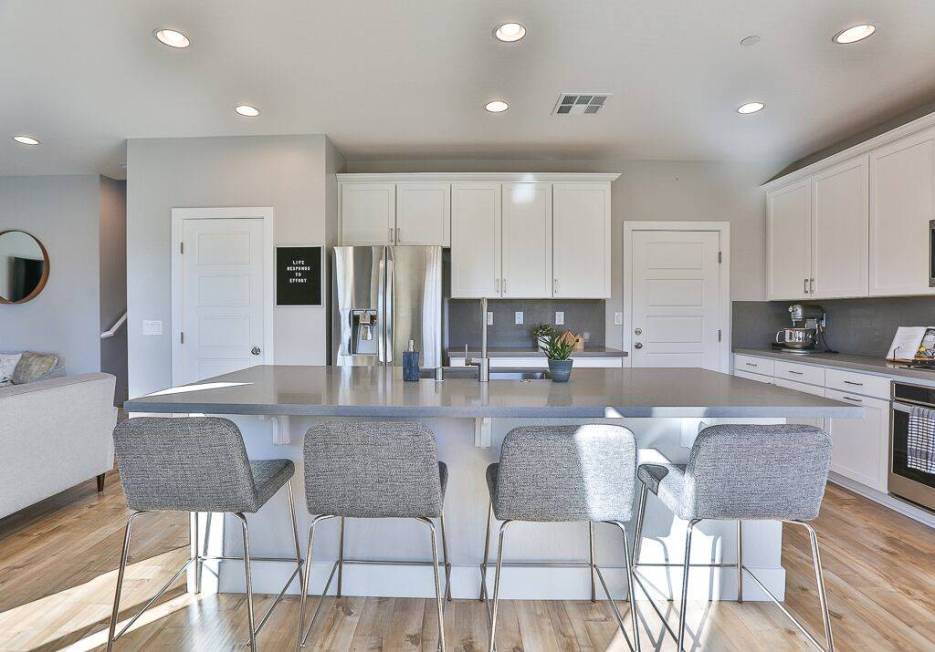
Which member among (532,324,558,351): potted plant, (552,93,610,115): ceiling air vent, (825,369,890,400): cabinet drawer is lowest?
(825,369,890,400): cabinet drawer

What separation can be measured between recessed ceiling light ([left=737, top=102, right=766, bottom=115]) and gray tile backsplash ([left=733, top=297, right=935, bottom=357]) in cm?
171

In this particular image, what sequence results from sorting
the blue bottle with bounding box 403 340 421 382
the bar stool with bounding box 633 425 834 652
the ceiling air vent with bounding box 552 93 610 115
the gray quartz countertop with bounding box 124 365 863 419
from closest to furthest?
the bar stool with bounding box 633 425 834 652 → the gray quartz countertop with bounding box 124 365 863 419 → the blue bottle with bounding box 403 340 421 382 → the ceiling air vent with bounding box 552 93 610 115

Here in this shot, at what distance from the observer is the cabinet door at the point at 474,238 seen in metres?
4.08

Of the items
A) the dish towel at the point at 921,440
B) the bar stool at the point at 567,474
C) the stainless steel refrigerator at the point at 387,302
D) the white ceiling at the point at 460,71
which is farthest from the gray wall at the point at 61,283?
the dish towel at the point at 921,440

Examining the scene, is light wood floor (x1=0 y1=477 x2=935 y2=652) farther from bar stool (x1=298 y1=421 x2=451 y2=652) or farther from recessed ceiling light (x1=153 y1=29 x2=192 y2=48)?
recessed ceiling light (x1=153 y1=29 x2=192 y2=48)

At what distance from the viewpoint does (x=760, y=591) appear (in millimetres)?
1978

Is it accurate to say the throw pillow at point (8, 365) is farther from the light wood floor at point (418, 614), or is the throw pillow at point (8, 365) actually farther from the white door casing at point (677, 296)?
the white door casing at point (677, 296)

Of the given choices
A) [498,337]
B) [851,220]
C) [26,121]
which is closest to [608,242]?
[498,337]

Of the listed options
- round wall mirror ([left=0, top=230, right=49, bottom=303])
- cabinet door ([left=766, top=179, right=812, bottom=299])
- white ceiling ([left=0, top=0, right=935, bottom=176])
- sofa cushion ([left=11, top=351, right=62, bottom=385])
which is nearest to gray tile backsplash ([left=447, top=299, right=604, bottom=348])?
white ceiling ([left=0, top=0, right=935, bottom=176])

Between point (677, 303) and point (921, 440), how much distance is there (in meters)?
1.99

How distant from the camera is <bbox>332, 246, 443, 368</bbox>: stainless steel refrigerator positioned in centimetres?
375

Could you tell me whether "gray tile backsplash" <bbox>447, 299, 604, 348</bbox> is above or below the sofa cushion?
above

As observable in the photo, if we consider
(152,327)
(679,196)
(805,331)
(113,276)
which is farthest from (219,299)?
(805,331)

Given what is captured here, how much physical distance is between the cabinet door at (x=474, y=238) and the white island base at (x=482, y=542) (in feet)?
7.44
